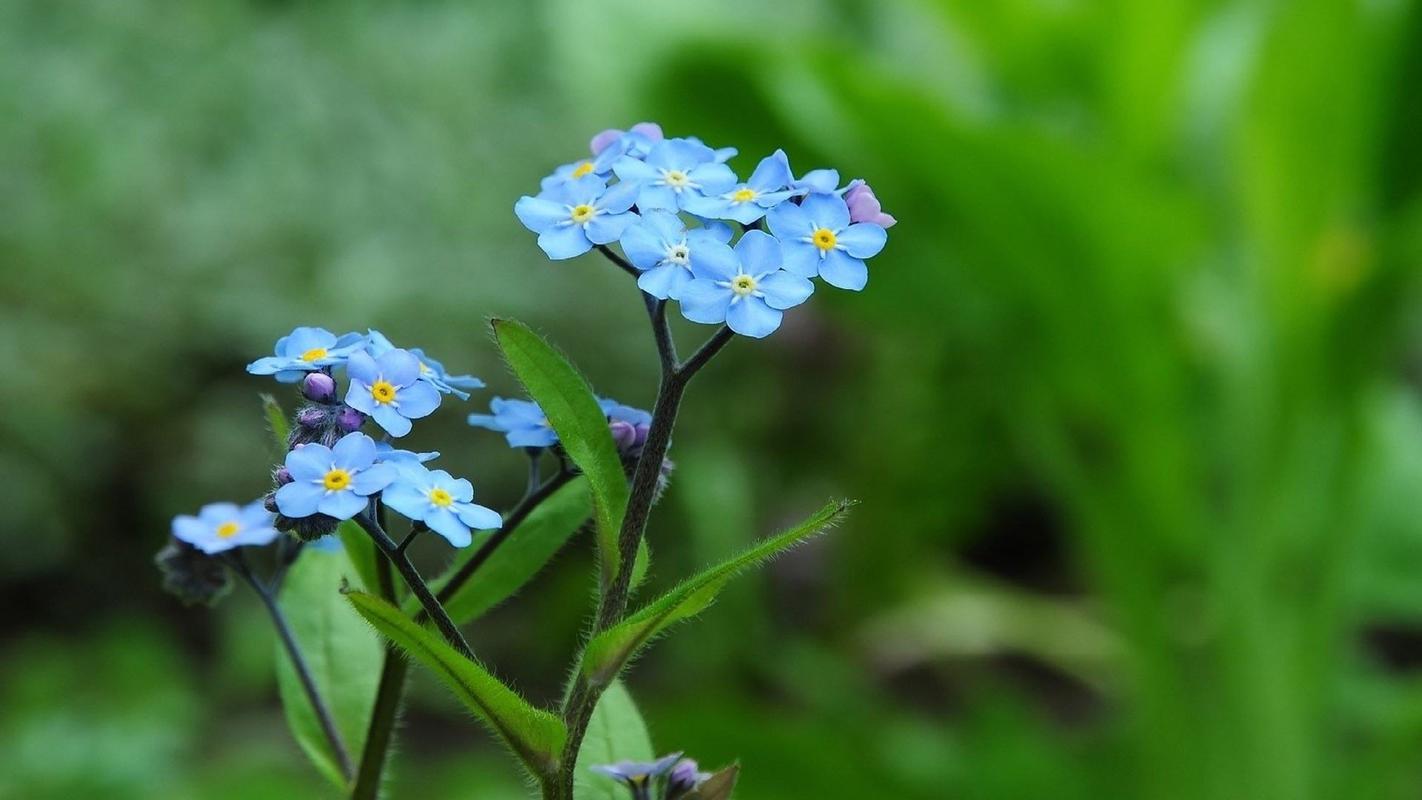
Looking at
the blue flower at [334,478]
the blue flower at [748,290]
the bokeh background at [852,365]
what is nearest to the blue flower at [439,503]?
the blue flower at [334,478]

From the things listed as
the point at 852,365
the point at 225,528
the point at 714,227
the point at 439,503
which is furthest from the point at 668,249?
the point at 852,365

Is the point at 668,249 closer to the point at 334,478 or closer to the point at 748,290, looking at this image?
the point at 748,290

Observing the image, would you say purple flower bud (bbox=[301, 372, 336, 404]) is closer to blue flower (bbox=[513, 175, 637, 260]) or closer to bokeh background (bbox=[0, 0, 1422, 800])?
blue flower (bbox=[513, 175, 637, 260])

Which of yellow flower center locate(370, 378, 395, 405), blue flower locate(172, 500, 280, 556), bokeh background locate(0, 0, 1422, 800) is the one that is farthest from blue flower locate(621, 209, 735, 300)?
bokeh background locate(0, 0, 1422, 800)

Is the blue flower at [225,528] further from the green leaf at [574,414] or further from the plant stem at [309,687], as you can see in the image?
the green leaf at [574,414]

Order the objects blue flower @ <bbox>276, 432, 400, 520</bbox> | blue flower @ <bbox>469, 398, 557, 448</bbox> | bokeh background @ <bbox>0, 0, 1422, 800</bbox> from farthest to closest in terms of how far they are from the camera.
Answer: bokeh background @ <bbox>0, 0, 1422, 800</bbox>
blue flower @ <bbox>469, 398, 557, 448</bbox>
blue flower @ <bbox>276, 432, 400, 520</bbox>

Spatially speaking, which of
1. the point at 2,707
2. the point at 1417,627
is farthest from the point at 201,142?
the point at 1417,627
